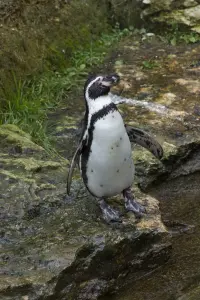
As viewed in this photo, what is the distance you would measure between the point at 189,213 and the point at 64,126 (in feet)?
Answer: 4.71

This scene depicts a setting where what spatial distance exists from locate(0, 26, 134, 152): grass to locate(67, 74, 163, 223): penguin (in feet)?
4.13

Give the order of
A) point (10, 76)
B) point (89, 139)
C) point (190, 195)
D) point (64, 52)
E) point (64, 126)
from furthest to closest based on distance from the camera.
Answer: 1. point (64, 52)
2. point (10, 76)
3. point (64, 126)
4. point (190, 195)
5. point (89, 139)

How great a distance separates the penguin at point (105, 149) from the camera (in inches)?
138

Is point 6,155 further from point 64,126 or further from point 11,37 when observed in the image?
point 11,37

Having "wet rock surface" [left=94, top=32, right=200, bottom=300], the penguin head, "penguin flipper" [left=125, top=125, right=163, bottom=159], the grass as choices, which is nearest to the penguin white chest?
the penguin head

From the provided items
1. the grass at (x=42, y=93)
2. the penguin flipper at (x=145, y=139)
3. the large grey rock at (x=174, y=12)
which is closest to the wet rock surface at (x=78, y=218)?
the grass at (x=42, y=93)

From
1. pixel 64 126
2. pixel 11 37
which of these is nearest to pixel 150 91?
pixel 64 126

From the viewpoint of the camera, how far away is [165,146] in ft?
16.3

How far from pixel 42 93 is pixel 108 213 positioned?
2.28 meters

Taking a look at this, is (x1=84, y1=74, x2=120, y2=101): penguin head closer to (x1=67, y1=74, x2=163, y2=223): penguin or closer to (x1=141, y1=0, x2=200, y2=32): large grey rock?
(x1=67, y1=74, x2=163, y2=223): penguin

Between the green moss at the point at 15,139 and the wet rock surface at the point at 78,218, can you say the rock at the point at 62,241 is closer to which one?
the wet rock surface at the point at 78,218

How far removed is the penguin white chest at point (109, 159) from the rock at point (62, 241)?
23cm

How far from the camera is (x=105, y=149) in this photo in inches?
140

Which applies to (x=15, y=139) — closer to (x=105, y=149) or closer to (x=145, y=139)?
(x=145, y=139)
